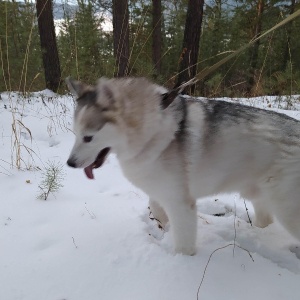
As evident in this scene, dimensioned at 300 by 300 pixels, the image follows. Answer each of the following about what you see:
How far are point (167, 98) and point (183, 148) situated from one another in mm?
286

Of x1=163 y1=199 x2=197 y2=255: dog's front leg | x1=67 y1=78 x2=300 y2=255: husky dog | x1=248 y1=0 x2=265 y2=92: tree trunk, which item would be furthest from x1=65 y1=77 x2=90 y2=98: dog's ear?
x1=248 y1=0 x2=265 y2=92: tree trunk

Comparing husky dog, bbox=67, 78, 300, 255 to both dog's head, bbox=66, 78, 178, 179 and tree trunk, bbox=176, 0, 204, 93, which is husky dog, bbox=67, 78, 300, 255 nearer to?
dog's head, bbox=66, 78, 178, 179

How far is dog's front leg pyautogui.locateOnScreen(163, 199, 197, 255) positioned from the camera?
166cm

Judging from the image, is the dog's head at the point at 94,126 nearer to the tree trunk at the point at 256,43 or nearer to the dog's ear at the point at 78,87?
the dog's ear at the point at 78,87

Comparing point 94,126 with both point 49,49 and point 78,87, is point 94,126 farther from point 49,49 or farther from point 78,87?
point 49,49

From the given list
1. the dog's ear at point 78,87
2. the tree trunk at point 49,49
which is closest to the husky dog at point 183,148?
the dog's ear at point 78,87

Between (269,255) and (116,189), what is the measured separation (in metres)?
1.29

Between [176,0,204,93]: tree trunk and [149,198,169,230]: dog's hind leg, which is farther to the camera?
[176,0,204,93]: tree trunk

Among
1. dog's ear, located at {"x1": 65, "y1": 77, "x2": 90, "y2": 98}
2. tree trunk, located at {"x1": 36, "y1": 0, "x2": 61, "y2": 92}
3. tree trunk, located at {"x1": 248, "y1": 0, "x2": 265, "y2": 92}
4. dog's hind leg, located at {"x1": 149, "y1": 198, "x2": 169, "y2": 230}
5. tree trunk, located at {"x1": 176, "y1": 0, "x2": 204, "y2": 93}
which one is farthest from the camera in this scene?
tree trunk, located at {"x1": 248, "y1": 0, "x2": 265, "y2": 92}

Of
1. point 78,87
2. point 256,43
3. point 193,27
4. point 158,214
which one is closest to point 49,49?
point 193,27

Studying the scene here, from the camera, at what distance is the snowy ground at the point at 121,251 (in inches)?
58.1

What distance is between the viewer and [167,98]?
1.54 metres

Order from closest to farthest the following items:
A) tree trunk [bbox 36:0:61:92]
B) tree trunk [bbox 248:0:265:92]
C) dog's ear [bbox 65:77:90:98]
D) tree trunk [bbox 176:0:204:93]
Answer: dog's ear [bbox 65:77:90:98] → tree trunk [bbox 176:0:204:93] → tree trunk [bbox 36:0:61:92] → tree trunk [bbox 248:0:265:92]

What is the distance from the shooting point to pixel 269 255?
179 centimetres
